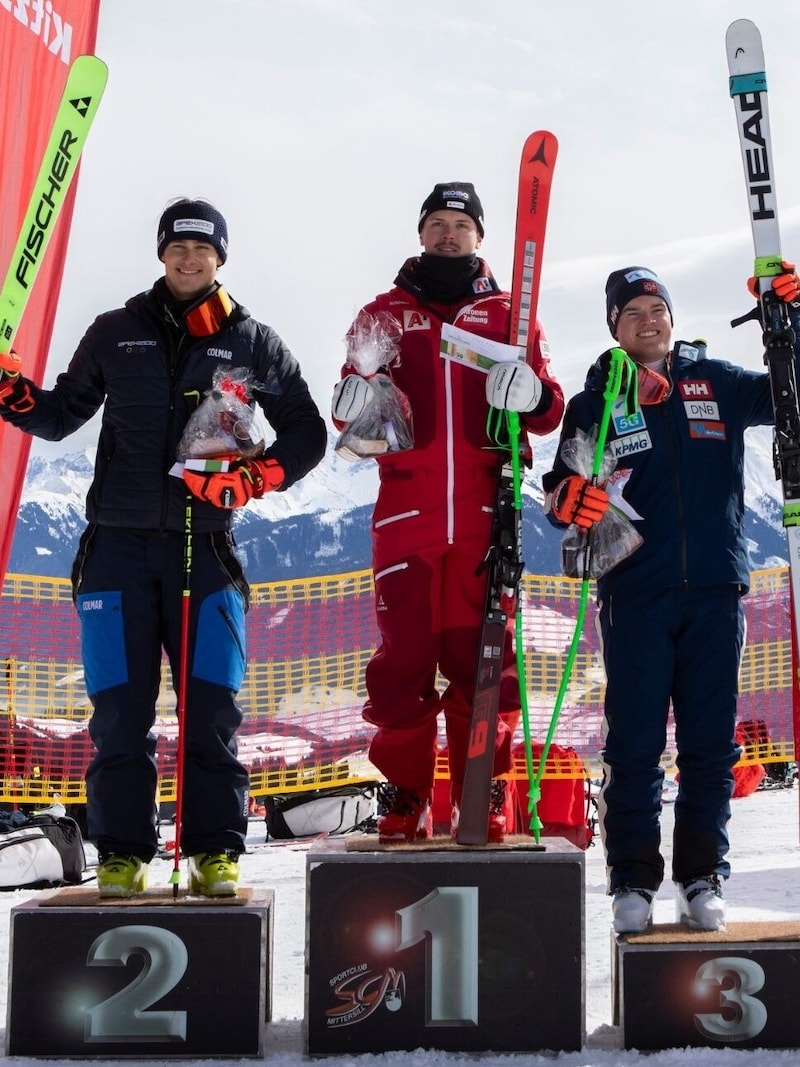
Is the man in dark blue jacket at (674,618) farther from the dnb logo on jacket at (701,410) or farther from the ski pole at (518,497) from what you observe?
the ski pole at (518,497)

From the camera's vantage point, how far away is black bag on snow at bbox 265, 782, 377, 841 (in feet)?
24.9

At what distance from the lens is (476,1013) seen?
272 cm

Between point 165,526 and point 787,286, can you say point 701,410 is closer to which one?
point 787,286

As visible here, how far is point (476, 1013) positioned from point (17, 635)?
6432 millimetres

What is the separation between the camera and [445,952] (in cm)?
274

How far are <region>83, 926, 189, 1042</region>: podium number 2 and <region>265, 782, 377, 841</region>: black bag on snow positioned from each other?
490 cm

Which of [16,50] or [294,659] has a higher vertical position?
[16,50]

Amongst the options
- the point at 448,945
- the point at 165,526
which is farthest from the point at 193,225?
the point at 448,945

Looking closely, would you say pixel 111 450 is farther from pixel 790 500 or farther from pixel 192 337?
pixel 790 500

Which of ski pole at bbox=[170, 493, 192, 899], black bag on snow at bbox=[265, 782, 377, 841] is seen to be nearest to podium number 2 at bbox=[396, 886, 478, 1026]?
ski pole at bbox=[170, 493, 192, 899]

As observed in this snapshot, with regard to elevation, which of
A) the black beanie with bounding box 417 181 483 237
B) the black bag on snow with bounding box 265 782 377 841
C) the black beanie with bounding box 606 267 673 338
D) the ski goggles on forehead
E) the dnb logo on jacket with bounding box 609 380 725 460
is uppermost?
the black beanie with bounding box 417 181 483 237

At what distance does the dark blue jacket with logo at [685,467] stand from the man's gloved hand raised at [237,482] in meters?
0.81

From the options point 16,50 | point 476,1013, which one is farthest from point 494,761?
point 16,50

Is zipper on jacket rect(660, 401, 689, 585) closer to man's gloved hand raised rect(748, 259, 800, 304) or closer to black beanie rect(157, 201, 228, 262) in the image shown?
man's gloved hand raised rect(748, 259, 800, 304)
